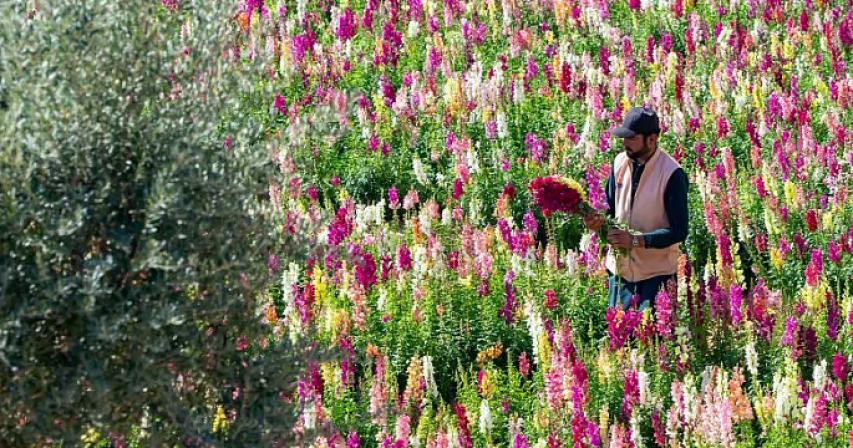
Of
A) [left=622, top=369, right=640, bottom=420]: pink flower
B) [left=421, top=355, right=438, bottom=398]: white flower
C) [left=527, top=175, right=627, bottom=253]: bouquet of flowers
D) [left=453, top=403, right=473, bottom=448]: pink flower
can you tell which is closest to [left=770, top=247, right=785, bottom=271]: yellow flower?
[left=527, top=175, right=627, bottom=253]: bouquet of flowers

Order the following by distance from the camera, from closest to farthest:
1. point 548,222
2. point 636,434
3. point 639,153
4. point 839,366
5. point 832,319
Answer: point 636,434, point 839,366, point 639,153, point 832,319, point 548,222

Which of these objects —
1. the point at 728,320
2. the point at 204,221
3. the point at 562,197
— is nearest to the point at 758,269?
the point at 728,320

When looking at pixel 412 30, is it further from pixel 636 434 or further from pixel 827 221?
pixel 636 434

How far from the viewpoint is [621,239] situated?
688 centimetres

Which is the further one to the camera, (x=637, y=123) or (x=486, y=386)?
(x=637, y=123)

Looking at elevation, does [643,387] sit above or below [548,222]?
below

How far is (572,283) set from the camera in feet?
26.0

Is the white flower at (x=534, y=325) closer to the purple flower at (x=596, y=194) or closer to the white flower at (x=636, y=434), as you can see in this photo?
the white flower at (x=636, y=434)

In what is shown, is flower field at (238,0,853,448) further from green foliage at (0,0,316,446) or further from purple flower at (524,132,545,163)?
green foliage at (0,0,316,446)

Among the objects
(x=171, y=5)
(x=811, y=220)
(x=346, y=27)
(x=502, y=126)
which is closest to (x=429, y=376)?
(x=171, y=5)

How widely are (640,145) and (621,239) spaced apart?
18.7 inches

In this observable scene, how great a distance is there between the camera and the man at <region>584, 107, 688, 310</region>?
22.6 ft

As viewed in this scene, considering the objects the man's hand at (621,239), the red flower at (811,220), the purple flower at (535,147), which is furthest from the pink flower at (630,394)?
the purple flower at (535,147)

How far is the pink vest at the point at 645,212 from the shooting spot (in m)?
6.96
